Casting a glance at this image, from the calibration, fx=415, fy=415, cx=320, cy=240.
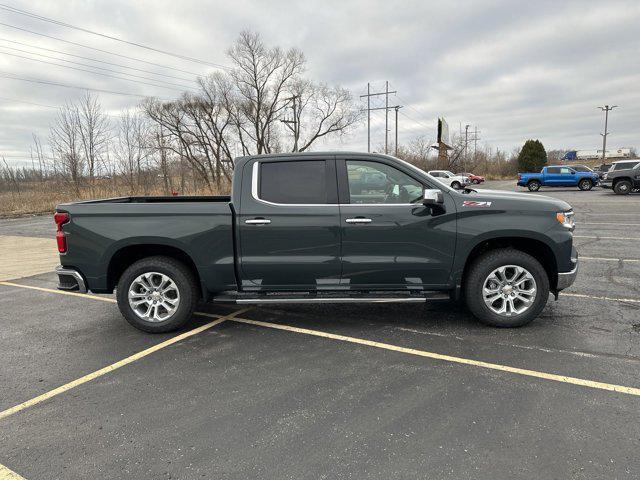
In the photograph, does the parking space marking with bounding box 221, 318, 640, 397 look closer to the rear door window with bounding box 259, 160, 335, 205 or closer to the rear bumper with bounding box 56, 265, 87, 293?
the rear door window with bounding box 259, 160, 335, 205

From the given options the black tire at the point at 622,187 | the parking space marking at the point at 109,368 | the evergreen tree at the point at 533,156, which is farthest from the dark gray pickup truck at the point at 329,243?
the evergreen tree at the point at 533,156

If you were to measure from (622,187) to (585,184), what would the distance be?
6.96 m

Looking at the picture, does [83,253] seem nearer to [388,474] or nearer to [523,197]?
[388,474]

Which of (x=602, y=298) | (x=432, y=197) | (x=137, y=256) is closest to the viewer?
(x=432, y=197)

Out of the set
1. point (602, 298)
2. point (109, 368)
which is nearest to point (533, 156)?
point (602, 298)

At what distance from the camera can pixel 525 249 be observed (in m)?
4.63

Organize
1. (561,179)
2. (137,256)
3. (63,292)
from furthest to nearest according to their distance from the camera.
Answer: (561,179)
(63,292)
(137,256)

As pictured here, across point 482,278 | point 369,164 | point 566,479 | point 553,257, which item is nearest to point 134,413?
point 566,479

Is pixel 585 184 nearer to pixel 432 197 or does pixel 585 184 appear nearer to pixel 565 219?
pixel 565 219

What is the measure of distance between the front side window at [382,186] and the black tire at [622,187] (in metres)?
25.3

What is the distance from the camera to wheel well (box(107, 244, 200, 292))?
15.1ft

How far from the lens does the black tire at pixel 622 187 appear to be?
23562 millimetres

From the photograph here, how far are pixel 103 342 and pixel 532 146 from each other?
69.3m

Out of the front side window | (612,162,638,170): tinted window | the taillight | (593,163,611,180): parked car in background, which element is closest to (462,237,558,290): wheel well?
the front side window
